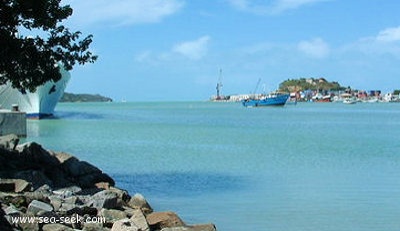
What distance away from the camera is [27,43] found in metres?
12.8

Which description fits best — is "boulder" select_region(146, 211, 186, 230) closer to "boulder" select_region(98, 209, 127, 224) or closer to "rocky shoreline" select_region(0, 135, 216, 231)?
"rocky shoreline" select_region(0, 135, 216, 231)

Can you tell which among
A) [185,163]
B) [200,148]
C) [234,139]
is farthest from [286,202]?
[234,139]

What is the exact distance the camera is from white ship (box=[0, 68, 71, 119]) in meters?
55.1

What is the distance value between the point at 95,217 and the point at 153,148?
21.4m

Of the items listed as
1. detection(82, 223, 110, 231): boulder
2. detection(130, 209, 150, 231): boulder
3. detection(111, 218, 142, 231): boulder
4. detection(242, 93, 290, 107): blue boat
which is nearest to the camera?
detection(111, 218, 142, 231): boulder

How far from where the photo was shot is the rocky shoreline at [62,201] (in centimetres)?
929

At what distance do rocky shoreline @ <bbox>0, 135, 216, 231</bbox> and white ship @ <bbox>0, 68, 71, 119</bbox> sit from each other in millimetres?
38328

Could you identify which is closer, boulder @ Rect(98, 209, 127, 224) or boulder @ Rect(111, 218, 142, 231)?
boulder @ Rect(111, 218, 142, 231)

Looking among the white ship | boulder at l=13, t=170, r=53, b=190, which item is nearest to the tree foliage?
boulder at l=13, t=170, r=53, b=190

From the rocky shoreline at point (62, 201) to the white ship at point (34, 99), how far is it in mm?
38328

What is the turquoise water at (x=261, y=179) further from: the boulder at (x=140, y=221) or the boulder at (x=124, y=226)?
the boulder at (x=124, y=226)

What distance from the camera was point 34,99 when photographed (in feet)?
193

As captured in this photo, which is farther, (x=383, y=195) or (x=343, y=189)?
(x=343, y=189)

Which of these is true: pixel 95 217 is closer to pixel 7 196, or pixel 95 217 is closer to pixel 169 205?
pixel 7 196
